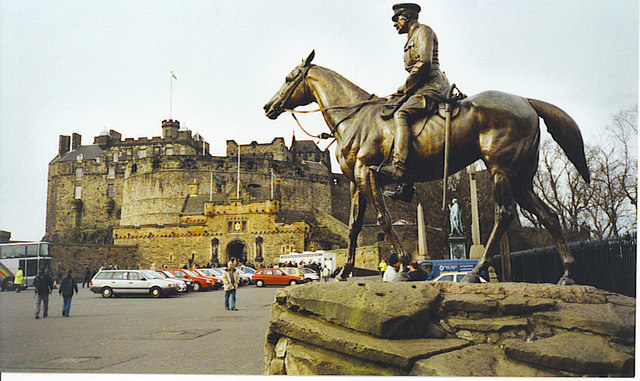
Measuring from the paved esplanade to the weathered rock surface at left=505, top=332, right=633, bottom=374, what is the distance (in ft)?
Result: 11.9

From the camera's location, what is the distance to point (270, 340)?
430 cm

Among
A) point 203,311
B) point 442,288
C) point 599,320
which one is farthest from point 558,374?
point 203,311

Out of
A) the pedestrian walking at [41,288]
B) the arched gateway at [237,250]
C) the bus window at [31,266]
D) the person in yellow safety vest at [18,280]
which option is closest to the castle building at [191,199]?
the arched gateway at [237,250]

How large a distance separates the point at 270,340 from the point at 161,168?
5657cm

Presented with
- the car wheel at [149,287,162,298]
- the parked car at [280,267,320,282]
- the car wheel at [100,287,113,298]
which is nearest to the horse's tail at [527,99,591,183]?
the car wheel at [149,287,162,298]

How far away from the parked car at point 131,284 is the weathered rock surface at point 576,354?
18.6 meters

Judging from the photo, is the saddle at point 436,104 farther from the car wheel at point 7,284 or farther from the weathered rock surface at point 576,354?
the car wheel at point 7,284

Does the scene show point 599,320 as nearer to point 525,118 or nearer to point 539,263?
point 525,118

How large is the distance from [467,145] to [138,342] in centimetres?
672

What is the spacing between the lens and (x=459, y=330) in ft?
11.7

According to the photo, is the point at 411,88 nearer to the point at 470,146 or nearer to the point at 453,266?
the point at 470,146

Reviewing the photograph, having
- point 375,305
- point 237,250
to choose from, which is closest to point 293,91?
point 375,305

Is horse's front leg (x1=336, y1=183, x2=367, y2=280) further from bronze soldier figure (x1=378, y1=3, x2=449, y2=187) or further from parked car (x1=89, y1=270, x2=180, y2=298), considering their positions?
parked car (x1=89, y1=270, x2=180, y2=298)

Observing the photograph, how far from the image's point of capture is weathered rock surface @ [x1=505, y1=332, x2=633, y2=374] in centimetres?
292
